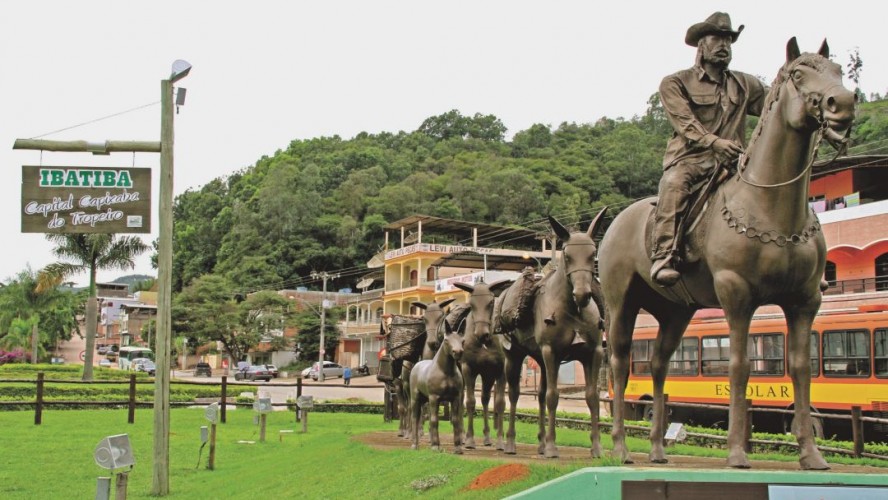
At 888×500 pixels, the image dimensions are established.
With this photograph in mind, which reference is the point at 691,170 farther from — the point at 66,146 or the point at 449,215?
the point at 449,215

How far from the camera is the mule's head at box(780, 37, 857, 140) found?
5160mm

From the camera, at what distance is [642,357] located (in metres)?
24.2

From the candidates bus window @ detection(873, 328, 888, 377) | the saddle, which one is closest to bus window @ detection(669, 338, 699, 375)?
bus window @ detection(873, 328, 888, 377)

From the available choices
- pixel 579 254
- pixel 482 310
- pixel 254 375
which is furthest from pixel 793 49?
pixel 254 375

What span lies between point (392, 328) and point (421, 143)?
8978 centimetres

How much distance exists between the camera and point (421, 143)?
341 feet

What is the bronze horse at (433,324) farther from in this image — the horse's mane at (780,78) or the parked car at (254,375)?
the parked car at (254,375)

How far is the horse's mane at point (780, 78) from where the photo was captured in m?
5.46

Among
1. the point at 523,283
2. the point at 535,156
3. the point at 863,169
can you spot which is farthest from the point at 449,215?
the point at 523,283

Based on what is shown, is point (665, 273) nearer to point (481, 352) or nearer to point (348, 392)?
point (481, 352)

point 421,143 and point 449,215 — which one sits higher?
point 421,143

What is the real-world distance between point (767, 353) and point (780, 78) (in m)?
16.0

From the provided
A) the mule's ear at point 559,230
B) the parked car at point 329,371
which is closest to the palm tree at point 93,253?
the parked car at point 329,371

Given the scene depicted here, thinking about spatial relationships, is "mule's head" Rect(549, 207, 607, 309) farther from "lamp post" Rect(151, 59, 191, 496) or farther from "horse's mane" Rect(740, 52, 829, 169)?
"lamp post" Rect(151, 59, 191, 496)
